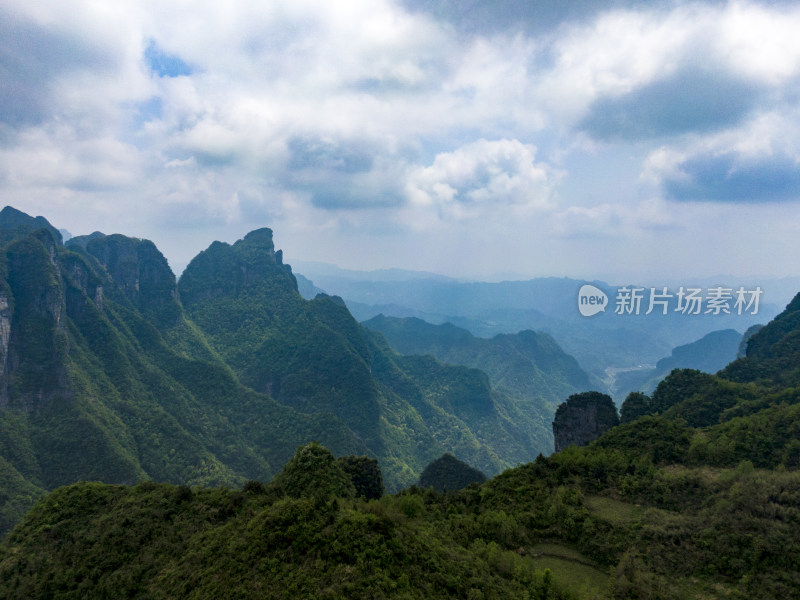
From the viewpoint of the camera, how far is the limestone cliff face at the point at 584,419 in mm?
45719

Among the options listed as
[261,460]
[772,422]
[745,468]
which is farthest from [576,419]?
[261,460]

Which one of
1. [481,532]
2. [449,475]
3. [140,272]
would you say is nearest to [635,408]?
[449,475]

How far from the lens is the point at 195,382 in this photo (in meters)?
88.5

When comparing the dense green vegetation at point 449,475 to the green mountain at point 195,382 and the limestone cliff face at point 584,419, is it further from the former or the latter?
the green mountain at point 195,382

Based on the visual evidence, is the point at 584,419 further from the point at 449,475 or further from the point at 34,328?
the point at 34,328

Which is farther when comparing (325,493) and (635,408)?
(635,408)

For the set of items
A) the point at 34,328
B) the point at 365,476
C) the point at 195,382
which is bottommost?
the point at 195,382

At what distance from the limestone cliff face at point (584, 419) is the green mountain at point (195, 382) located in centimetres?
3911

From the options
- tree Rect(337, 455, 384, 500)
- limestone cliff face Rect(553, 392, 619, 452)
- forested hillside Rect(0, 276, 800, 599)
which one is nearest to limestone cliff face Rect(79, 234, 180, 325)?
tree Rect(337, 455, 384, 500)

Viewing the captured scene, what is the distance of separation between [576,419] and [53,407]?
254 feet

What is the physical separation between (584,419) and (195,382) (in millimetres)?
79339

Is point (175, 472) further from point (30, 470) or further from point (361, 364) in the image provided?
point (361, 364)

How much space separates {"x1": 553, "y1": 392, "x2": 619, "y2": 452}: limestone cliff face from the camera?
150 feet

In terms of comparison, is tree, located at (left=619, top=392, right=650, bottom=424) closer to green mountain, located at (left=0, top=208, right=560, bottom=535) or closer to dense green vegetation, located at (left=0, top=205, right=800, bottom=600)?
dense green vegetation, located at (left=0, top=205, right=800, bottom=600)
